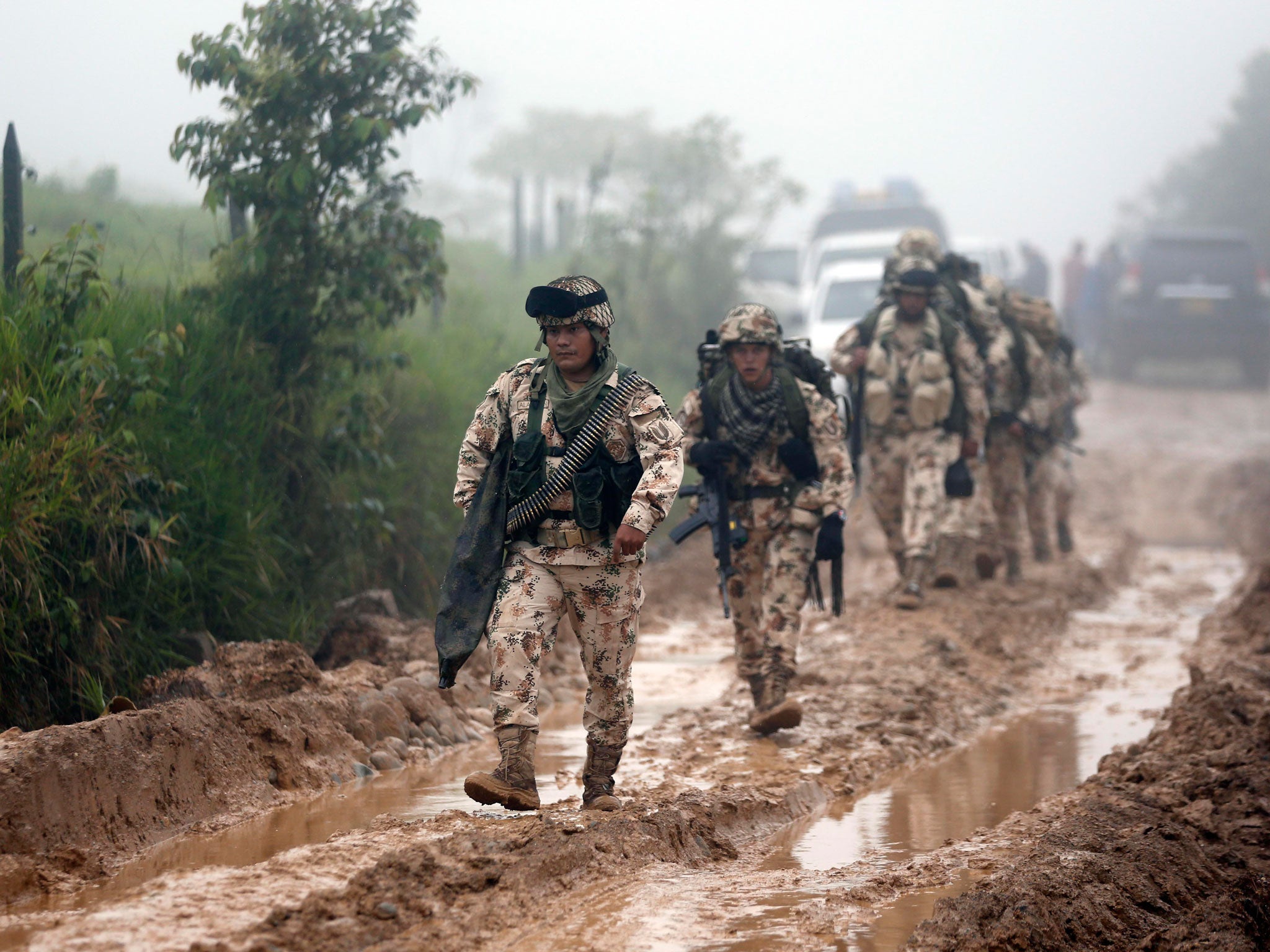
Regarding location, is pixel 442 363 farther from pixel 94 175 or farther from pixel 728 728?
pixel 728 728

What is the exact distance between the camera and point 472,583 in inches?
197

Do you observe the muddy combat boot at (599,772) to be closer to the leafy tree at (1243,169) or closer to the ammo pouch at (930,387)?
the ammo pouch at (930,387)

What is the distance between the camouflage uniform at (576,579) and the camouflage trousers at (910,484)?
4718 mm

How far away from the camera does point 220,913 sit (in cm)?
382

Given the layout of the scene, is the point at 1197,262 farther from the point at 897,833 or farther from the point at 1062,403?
the point at 897,833

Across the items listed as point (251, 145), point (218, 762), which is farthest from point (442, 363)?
point (218, 762)

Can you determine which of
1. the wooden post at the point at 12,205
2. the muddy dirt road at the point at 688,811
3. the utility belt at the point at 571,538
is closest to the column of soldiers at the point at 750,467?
the utility belt at the point at 571,538

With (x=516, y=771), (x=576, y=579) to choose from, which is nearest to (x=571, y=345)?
(x=576, y=579)

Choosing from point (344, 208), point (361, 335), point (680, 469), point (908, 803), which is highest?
point (344, 208)

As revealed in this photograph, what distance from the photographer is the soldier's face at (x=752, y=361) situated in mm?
6812

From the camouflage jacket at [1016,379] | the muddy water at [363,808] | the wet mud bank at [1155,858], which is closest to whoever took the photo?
the wet mud bank at [1155,858]

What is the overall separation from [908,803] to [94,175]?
5.80 m

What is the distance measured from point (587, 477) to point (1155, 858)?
209 cm

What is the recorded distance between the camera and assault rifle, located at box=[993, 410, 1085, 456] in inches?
446
